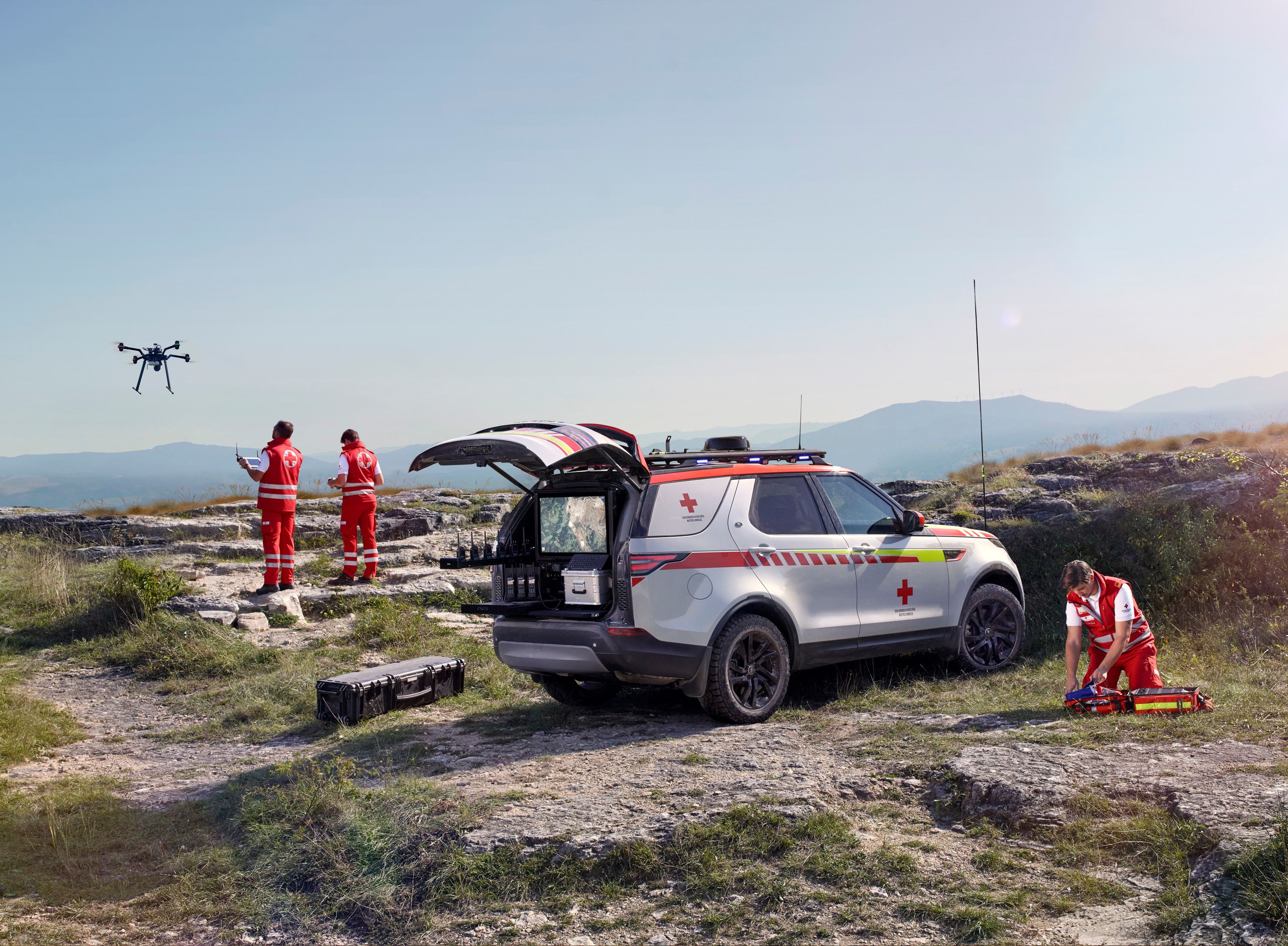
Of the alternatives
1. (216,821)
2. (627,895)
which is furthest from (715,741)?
(216,821)

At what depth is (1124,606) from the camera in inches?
257

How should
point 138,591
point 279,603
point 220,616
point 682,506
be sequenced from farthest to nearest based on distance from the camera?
1. point 279,603
2. point 138,591
3. point 220,616
4. point 682,506

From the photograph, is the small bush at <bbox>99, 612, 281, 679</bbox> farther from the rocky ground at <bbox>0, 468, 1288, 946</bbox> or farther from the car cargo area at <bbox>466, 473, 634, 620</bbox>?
the car cargo area at <bbox>466, 473, 634, 620</bbox>

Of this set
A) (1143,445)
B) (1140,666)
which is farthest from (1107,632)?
(1143,445)

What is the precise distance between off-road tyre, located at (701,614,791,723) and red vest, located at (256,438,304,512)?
24.3ft

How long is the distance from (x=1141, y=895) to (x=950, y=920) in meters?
0.84

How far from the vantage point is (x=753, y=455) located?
7.35 m

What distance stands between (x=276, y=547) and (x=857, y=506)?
7903 millimetres

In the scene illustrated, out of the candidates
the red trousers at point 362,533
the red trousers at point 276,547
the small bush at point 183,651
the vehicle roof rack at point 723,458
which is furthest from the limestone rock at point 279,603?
the vehicle roof rack at point 723,458

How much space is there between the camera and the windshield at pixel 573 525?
6.95 m

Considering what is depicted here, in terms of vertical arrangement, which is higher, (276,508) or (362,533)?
(276,508)

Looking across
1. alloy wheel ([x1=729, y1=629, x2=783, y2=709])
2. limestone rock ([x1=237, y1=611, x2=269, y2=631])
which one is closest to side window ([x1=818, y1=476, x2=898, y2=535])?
alloy wheel ([x1=729, y1=629, x2=783, y2=709])

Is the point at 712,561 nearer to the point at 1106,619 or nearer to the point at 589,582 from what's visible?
the point at 589,582

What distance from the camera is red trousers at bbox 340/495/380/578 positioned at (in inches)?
520
